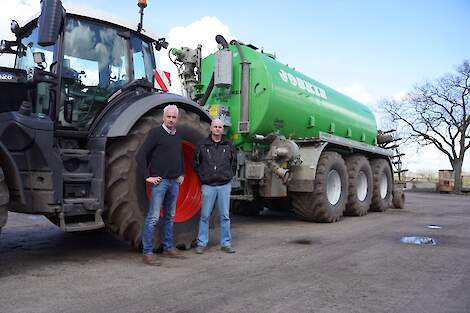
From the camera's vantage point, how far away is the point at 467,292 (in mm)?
4395

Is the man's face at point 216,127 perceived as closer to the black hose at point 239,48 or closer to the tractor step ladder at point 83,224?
the tractor step ladder at point 83,224

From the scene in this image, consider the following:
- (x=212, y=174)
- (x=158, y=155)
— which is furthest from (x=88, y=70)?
(x=212, y=174)

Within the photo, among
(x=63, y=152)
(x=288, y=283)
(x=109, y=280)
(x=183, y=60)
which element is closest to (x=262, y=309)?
(x=288, y=283)

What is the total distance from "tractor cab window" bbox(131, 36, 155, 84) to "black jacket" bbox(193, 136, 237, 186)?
1232 millimetres

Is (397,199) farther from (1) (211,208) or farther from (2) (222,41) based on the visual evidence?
(1) (211,208)

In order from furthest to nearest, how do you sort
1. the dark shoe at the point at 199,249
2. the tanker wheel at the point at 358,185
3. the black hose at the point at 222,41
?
1. the tanker wheel at the point at 358,185
2. the black hose at the point at 222,41
3. the dark shoe at the point at 199,249

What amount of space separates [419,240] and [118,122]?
4985 mm

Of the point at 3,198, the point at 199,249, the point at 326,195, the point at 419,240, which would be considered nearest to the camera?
the point at 3,198

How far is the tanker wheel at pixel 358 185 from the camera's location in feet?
34.9

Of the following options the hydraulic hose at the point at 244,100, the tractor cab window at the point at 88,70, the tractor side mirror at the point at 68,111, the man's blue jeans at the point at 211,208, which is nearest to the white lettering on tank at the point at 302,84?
the hydraulic hose at the point at 244,100

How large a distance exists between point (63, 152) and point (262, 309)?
9.00 feet

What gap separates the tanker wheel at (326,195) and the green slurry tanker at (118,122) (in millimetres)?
27

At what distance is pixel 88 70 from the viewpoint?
5492 mm

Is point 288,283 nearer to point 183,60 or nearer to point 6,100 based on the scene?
point 6,100
